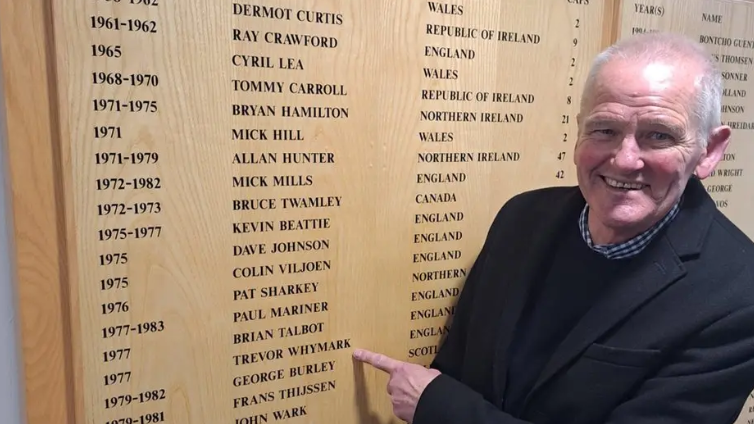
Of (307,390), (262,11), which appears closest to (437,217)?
(307,390)

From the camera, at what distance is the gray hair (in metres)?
1.00

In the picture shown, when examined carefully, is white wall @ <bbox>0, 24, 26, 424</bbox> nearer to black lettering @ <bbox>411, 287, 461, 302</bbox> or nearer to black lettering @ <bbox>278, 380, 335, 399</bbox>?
black lettering @ <bbox>278, 380, 335, 399</bbox>

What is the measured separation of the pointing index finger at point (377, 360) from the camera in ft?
4.09

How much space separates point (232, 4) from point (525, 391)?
3.13 feet

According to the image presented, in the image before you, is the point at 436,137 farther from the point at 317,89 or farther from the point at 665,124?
the point at 665,124

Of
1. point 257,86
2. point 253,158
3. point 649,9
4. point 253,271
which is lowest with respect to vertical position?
point 253,271

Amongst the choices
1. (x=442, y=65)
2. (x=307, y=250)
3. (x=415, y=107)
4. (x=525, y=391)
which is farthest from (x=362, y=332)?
(x=442, y=65)

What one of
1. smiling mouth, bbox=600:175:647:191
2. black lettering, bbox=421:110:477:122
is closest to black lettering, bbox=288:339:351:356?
black lettering, bbox=421:110:477:122

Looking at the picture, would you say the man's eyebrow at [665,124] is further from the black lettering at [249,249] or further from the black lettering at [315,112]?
the black lettering at [249,249]

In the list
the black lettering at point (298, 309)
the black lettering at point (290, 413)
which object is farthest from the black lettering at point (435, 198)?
the black lettering at point (290, 413)

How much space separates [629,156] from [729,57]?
0.94 m

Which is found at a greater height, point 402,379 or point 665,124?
point 665,124

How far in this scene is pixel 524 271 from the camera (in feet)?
3.91

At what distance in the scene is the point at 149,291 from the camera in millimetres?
1055
